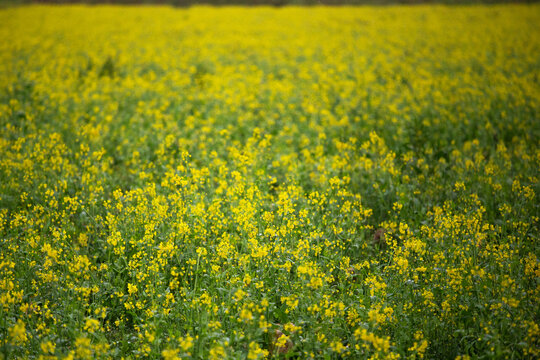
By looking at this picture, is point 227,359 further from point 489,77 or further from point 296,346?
point 489,77

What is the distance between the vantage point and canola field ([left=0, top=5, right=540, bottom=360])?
147 inches

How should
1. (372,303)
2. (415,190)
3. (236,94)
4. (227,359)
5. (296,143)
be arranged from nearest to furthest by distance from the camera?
(227,359), (372,303), (415,190), (296,143), (236,94)

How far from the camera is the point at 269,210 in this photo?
557 centimetres

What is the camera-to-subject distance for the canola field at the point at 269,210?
12.2 ft

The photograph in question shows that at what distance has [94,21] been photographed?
68.6 feet

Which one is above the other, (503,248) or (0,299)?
(503,248)

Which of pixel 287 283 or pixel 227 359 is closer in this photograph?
pixel 227 359

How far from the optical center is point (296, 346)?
3.71 meters

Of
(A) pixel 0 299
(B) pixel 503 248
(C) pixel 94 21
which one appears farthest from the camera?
(C) pixel 94 21

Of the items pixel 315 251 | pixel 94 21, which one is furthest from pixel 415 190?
pixel 94 21

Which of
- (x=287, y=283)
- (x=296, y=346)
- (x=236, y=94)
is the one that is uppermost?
(x=236, y=94)

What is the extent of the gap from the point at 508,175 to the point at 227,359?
4727mm

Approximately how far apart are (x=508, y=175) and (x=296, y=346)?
414cm

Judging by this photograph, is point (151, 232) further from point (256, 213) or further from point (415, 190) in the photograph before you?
point (415, 190)
